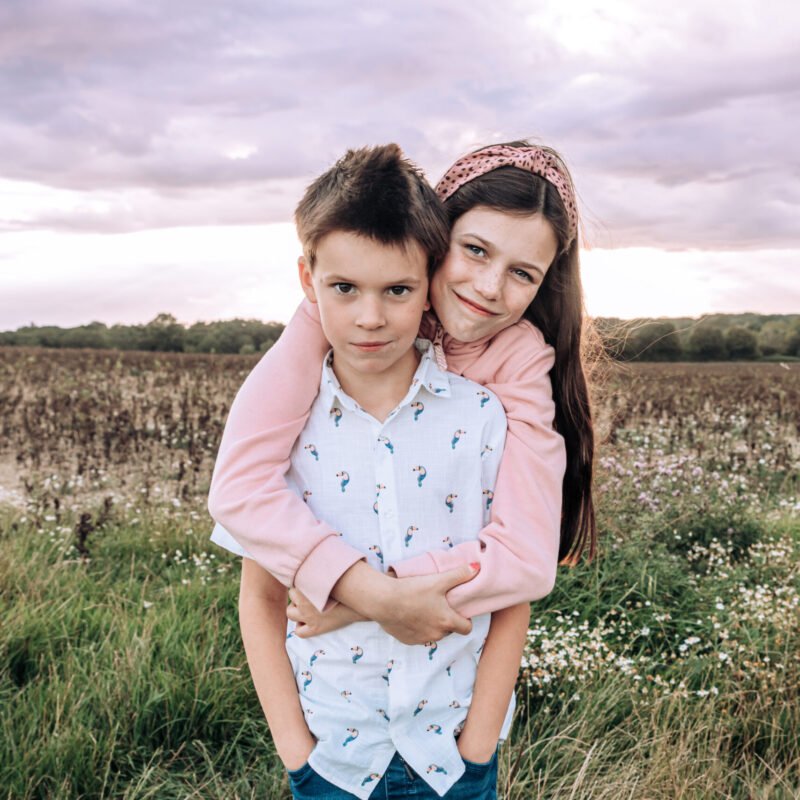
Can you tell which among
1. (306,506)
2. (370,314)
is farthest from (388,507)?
(370,314)

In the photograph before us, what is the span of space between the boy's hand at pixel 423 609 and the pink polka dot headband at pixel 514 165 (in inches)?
32.2

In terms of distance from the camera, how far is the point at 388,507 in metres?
1.65

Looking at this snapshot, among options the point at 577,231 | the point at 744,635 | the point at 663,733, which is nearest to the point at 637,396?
the point at 744,635

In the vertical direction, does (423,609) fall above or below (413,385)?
below

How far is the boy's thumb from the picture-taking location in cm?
155

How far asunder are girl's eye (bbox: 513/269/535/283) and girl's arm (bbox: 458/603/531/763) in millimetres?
686

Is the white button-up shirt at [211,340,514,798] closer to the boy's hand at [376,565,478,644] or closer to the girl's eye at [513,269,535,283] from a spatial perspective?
the boy's hand at [376,565,478,644]

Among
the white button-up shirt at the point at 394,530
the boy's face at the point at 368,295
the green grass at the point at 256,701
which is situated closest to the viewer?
the boy's face at the point at 368,295

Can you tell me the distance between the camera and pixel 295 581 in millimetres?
1583

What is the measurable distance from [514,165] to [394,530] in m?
0.84

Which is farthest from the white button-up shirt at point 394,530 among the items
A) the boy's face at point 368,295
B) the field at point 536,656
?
the field at point 536,656

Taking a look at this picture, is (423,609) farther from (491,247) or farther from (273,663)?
(491,247)

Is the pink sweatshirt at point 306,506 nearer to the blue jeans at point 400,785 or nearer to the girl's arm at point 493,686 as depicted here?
the girl's arm at point 493,686

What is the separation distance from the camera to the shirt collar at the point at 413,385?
5.52 ft
